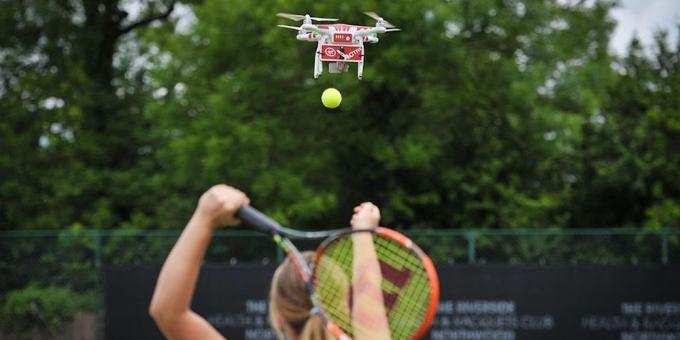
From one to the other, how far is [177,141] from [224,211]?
13399mm

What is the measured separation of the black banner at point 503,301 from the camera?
10.6 metres

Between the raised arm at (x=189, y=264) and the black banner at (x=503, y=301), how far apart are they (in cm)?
800

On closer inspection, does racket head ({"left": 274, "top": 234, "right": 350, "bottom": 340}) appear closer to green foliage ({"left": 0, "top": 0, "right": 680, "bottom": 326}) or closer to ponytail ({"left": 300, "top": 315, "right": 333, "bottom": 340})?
ponytail ({"left": 300, "top": 315, "right": 333, "bottom": 340})

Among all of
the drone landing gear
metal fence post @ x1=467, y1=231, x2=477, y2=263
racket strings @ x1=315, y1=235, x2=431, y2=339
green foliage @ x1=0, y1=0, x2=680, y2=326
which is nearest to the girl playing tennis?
racket strings @ x1=315, y1=235, x2=431, y2=339

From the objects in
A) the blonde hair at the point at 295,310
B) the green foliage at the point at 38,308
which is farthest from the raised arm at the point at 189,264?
the green foliage at the point at 38,308

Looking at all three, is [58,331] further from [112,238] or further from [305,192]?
[305,192]

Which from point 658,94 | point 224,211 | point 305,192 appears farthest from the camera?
point 658,94

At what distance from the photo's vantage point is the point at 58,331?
444 inches

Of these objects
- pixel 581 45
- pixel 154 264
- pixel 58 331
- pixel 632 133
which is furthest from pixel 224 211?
pixel 581 45

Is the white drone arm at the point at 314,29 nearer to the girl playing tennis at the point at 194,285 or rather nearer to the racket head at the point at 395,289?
the racket head at the point at 395,289

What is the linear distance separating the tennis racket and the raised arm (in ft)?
0.20

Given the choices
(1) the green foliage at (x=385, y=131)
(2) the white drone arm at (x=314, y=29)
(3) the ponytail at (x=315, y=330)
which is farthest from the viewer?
(1) the green foliage at (x=385, y=131)

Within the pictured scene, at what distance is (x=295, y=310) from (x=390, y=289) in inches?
29.3

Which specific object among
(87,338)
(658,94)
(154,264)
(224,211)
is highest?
(658,94)
